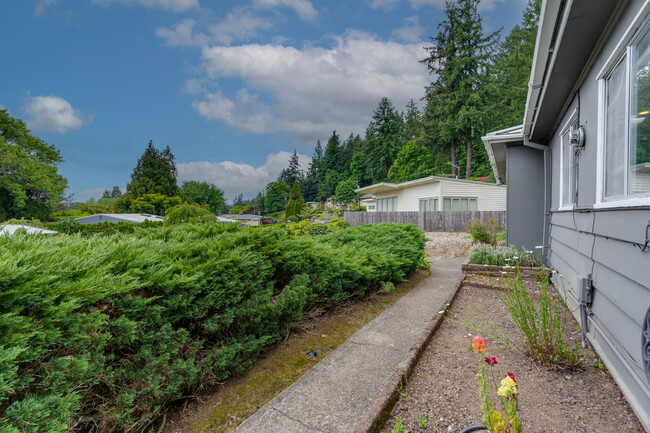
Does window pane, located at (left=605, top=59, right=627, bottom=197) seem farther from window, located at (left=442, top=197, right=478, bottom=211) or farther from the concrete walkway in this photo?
window, located at (left=442, top=197, right=478, bottom=211)

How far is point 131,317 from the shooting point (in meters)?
1.58

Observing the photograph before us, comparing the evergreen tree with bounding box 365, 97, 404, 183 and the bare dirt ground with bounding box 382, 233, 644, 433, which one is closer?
the bare dirt ground with bounding box 382, 233, 644, 433

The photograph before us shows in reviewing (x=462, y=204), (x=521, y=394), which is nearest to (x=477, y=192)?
(x=462, y=204)

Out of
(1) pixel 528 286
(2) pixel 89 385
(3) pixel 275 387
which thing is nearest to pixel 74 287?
(2) pixel 89 385

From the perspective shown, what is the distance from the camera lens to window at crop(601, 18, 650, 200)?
1.70m

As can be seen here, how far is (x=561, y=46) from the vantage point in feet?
8.33

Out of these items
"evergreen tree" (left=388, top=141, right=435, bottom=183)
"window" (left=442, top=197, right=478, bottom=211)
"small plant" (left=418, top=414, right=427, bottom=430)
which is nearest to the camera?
"small plant" (left=418, top=414, right=427, bottom=430)

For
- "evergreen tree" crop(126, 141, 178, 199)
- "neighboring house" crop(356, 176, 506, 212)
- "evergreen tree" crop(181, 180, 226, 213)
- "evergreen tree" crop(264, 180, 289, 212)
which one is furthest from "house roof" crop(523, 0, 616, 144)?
"evergreen tree" crop(181, 180, 226, 213)

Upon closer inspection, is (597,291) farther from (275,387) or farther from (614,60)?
(275,387)

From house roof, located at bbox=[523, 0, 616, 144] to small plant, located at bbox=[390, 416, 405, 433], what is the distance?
2857mm

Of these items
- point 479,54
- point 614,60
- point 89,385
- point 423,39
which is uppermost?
point 423,39

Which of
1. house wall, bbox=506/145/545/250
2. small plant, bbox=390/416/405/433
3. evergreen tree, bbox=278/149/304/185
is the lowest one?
small plant, bbox=390/416/405/433

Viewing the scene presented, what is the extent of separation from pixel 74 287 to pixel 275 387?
139 centimetres

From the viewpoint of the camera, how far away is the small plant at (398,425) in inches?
55.9
